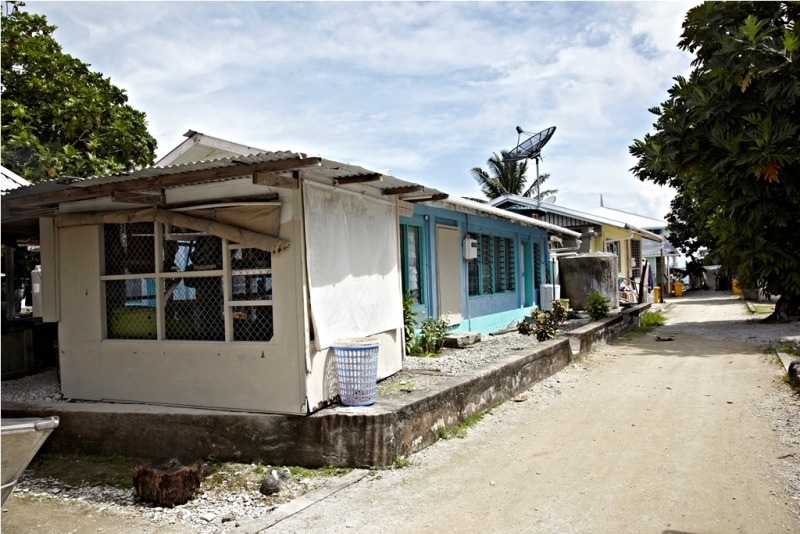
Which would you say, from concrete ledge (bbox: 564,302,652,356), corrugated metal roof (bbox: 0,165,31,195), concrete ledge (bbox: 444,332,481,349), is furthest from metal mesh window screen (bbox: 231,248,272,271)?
concrete ledge (bbox: 564,302,652,356)

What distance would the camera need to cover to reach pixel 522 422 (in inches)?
255

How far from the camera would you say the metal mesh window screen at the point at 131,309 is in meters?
6.15

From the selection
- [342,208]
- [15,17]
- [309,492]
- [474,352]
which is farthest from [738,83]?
[15,17]

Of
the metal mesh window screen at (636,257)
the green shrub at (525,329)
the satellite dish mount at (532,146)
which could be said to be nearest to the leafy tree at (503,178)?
the metal mesh window screen at (636,257)

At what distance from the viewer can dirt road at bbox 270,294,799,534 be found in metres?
3.97

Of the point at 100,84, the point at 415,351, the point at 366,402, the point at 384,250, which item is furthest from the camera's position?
the point at 100,84

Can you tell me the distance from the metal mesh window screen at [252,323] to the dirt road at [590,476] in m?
1.66

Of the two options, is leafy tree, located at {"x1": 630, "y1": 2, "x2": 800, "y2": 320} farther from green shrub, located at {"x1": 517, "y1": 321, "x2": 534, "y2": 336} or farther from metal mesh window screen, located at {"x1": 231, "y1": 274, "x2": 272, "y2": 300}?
metal mesh window screen, located at {"x1": 231, "y1": 274, "x2": 272, "y2": 300}

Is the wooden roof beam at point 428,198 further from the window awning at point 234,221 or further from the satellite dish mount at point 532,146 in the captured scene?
the satellite dish mount at point 532,146

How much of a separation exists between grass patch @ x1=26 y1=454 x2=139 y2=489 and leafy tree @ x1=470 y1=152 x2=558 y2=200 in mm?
28083

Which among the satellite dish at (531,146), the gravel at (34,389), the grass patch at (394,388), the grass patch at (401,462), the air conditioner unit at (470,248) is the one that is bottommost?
the grass patch at (401,462)

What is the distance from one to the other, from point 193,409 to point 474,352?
4833 millimetres

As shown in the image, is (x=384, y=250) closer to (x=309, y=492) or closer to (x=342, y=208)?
(x=342, y=208)

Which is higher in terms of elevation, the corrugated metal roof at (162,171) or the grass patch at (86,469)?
the corrugated metal roof at (162,171)
